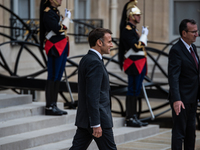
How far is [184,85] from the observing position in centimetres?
469

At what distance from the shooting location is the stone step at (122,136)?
529 cm

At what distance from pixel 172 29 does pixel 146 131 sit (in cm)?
968

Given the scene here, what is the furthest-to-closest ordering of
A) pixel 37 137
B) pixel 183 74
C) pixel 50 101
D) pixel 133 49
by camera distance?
pixel 133 49 < pixel 50 101 < pixel 37 137 < pixel 183 74

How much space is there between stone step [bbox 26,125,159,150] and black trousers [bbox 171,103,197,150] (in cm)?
120

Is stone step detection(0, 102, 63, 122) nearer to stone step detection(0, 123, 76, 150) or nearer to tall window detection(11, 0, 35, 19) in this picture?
stone step detection(0, 123, 76, 150)

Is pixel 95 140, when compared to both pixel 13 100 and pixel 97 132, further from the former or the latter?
pixel 13 100

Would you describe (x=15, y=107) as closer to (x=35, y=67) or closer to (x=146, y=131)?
(x=146, y=131)

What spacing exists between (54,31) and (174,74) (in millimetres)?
1951

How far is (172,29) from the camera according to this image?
628 inches

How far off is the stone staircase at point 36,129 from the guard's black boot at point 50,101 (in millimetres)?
97

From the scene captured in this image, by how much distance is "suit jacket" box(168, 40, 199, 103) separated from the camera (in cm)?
461

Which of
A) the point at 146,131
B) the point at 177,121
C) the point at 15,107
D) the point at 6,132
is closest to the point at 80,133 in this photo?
the point at 177,121

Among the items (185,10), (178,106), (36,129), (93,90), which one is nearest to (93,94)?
(93,90)

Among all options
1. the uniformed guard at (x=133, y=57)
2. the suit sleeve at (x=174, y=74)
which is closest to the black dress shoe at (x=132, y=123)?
the uniformed guard at (x=133, y=57)
